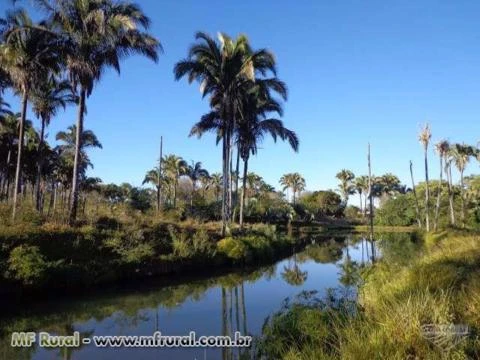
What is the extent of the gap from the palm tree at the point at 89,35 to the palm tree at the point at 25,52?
1.39 meters

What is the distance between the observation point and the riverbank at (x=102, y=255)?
541 inches

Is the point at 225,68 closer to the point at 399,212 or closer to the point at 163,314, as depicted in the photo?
the point at 163,314

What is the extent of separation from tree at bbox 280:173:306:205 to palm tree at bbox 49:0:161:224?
76395 millimetres

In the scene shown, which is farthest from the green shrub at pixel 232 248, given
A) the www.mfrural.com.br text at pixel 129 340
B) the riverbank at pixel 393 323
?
the riverbank at pixel 393 323

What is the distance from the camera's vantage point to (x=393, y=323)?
223 inches

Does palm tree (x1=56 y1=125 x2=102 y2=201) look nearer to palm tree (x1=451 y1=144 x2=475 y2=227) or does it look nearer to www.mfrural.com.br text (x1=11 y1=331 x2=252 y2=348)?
www.mfrural.com.br text (x1=11 y1=331 x2=252 y2=348)

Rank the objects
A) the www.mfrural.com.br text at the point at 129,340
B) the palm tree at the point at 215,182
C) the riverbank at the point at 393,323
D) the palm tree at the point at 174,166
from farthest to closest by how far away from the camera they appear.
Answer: the palm tree at the point at 215,182
the palm tree at the point at 174,166
the www.mfrural.com.br text at the point at 129,340
the riverbank at the point at 393,323

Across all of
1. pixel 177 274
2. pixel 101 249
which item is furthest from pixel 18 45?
pixel 177 274

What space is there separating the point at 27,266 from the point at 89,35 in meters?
12.5

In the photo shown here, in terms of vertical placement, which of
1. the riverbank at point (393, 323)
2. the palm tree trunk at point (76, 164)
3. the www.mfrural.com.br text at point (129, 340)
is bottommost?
the www.mfrural.com.br text at point (129, 340)

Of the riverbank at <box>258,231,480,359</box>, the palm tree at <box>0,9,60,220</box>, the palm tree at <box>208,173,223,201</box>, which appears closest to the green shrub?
the palm tree at <box>0,9,60,220</box>

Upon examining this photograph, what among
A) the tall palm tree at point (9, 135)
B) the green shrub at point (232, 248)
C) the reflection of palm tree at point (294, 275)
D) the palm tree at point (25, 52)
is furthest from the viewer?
the tall palm tree at point (9, 135)

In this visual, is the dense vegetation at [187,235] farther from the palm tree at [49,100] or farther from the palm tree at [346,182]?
the palm tree at [346,182]

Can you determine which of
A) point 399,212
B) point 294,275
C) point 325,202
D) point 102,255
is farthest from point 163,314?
point 325,202
